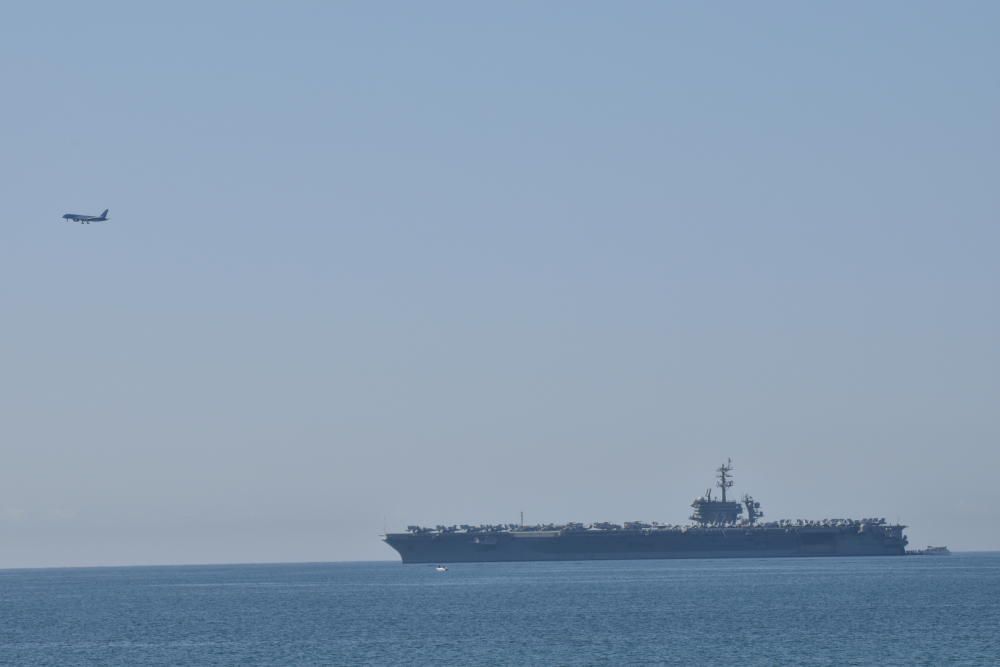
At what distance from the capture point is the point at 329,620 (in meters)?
82.5

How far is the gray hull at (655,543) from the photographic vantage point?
497 ft

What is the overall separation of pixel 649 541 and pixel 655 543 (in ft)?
2.06

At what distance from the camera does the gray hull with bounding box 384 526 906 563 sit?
15138 cm

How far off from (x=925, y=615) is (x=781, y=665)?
2592 cm

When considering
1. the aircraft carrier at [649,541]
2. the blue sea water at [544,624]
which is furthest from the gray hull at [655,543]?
the blue sea water at [544,624]

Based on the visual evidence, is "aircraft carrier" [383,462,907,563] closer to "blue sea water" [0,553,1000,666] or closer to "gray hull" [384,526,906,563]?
"gray hull" [384,526,906,563]

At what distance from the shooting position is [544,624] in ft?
243

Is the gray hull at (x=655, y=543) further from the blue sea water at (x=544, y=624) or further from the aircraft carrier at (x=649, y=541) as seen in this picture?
the blue sea water at (x=544, y=624)

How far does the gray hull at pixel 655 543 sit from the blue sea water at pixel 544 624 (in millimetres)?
26416

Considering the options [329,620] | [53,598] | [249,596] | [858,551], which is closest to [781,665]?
[329,620]

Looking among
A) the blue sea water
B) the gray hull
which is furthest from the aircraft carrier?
the blue sea water

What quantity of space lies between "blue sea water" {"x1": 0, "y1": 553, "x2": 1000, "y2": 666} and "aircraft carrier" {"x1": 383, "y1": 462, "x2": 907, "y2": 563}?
26.5 meters

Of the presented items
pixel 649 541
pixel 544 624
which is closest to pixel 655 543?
pixel 649 541

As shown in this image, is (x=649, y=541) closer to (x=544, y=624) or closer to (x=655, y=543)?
(x=655, y=543)
